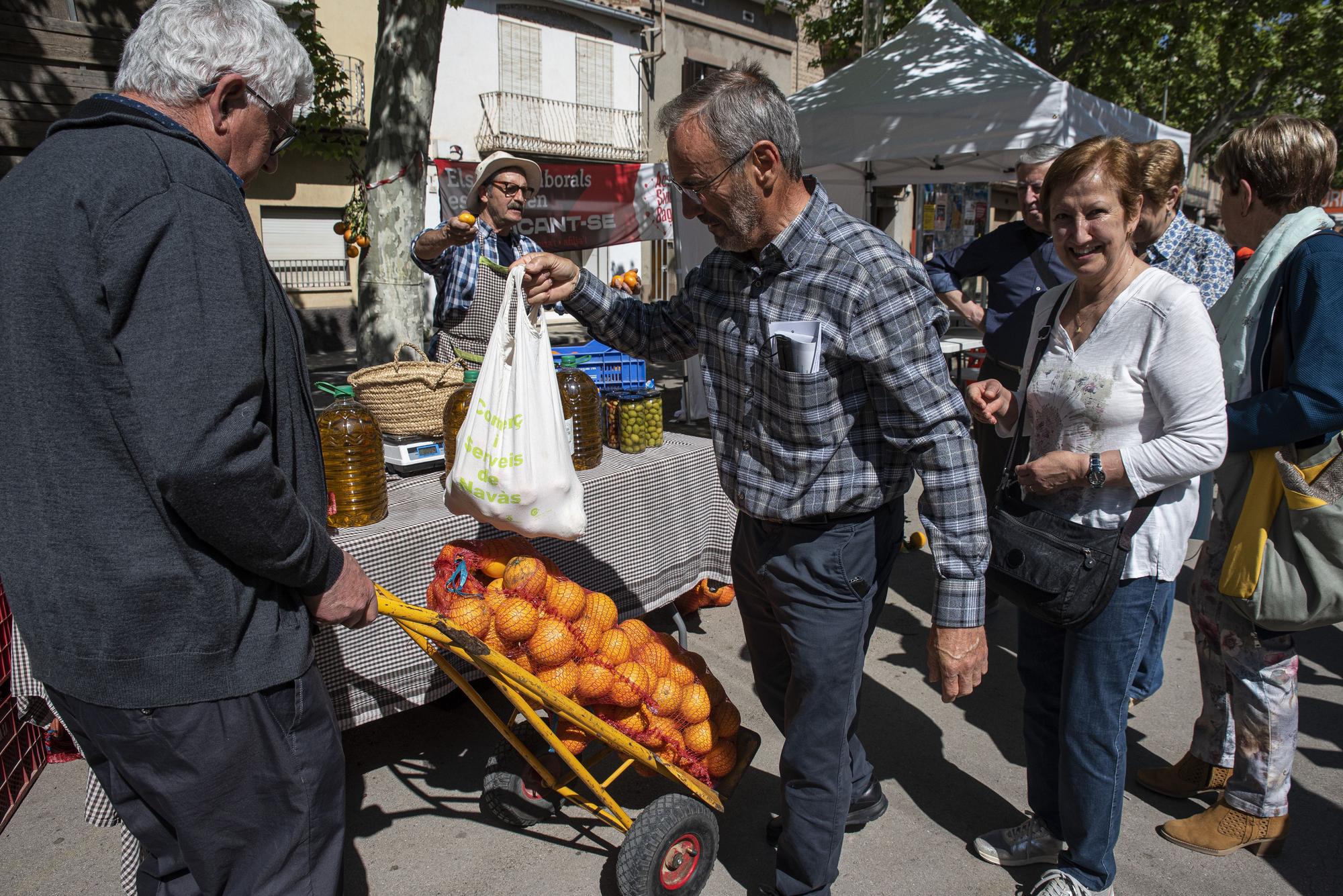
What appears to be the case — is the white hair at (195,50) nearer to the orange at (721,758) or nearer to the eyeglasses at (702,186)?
the eyeglasses at (702,186)

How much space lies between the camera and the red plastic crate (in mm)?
2650

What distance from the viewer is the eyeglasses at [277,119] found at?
4.61ft

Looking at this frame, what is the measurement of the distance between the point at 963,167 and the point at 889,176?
0.81 metres

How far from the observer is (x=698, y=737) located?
2.38 metres

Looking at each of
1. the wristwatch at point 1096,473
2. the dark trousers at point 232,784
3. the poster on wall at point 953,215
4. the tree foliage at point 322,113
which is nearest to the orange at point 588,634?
the dark trousers at point 232,784

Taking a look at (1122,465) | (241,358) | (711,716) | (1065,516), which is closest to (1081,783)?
(1065,516)

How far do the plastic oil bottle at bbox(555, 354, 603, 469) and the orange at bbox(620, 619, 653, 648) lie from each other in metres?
0.75

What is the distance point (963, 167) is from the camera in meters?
8.92

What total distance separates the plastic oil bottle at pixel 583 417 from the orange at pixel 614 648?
2.80ft

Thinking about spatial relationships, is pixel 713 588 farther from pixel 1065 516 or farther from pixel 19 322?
pixel 19 322

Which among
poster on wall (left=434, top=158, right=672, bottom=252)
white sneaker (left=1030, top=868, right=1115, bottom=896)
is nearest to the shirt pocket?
white sneaker (left=1030, top=868, right=1115, bottom=896)

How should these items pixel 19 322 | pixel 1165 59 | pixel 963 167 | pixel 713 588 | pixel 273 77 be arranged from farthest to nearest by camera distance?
pixel 1165 59 < pixel 963 167 < pixel 713 588 < pixel 273 77 < pixel 19 322

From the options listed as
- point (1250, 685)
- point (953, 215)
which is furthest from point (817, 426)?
point (953, 215)

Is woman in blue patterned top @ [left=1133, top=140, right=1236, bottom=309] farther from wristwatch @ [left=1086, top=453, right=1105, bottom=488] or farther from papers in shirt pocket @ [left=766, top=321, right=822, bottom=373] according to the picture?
papers in shirt pocket @ [left=766, top=321, right=822, bottom=373]
